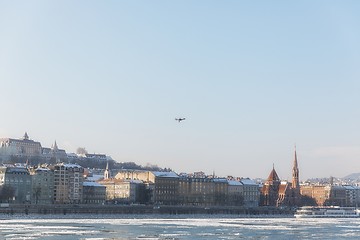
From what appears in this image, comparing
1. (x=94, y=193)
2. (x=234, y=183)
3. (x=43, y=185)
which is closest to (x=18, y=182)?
(x=43, y=185)

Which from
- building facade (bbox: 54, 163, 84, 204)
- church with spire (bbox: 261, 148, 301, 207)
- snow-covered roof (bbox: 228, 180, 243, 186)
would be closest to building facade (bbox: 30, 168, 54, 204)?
building facade (bbox: 54, 163, 84, 204)

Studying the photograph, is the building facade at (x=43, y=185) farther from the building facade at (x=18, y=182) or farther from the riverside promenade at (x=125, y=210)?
the riverside promenade at (x=125, y=210)

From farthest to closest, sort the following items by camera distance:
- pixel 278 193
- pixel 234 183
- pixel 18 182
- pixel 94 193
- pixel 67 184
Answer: pixel 278 193 → pixel 234 183 → pixel 94 193 → pixel 67 184 → pixel 18 182

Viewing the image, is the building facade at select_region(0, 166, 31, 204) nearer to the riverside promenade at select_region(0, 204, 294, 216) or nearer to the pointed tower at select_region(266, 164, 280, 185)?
the riverside promenade at select_region(0, 204, 294, 216)

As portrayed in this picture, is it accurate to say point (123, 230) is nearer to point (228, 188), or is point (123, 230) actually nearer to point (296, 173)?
point (228, 188)

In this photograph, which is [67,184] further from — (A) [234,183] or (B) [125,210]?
(A) [234,183]

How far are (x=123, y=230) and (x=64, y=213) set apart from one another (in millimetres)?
46474

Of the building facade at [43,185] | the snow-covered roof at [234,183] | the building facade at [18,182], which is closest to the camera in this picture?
the building facade at [18,182]

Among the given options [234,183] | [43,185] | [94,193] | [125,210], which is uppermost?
[234,183]

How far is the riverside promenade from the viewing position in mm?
111688

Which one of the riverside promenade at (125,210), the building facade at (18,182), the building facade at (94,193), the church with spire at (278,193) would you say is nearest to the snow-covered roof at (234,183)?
the church with spire at (278,193)

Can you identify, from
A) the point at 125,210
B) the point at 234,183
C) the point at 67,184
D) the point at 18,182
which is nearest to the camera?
the point at 125,210

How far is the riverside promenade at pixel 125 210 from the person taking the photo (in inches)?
4397

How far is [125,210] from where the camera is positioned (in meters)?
122
